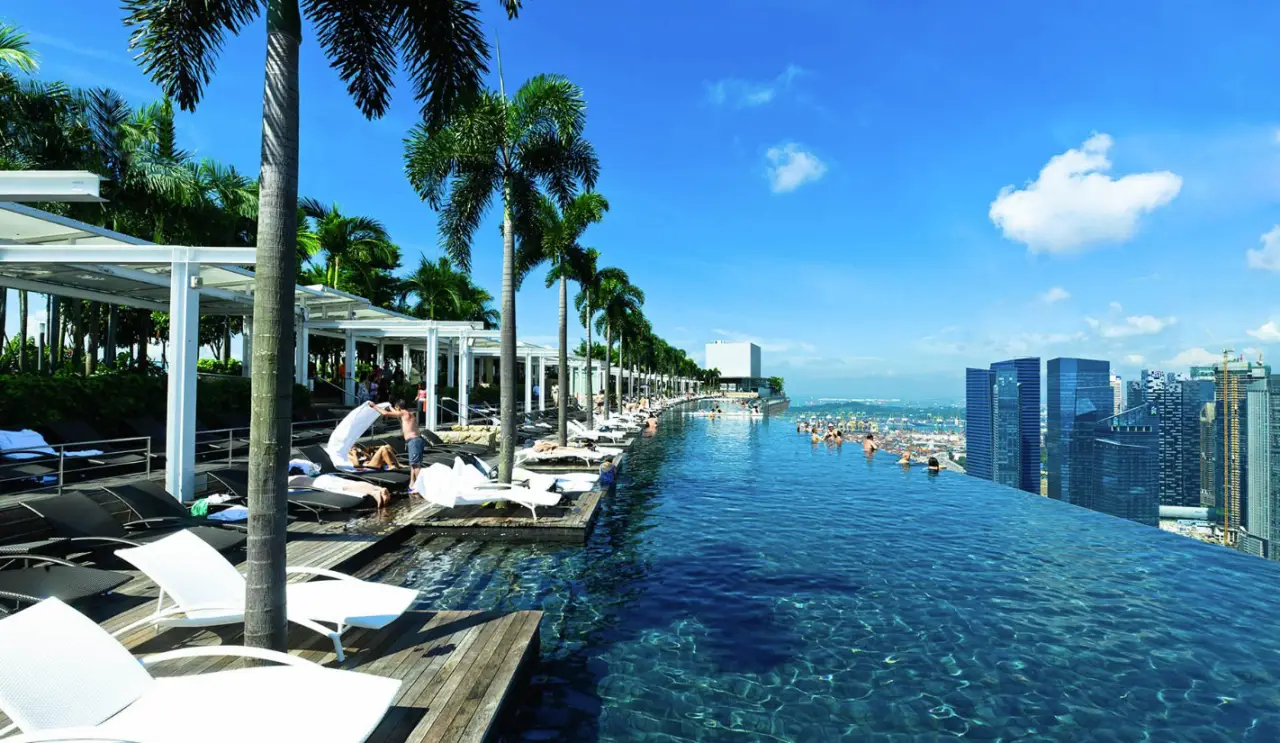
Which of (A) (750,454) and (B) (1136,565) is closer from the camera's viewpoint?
(B) (1136,565)

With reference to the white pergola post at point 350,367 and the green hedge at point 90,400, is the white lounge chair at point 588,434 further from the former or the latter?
the green hedge at point 90,400

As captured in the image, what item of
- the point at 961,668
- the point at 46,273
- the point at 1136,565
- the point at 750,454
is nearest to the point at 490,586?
the point at 961,668

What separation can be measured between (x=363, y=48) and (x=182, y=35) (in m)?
1.39

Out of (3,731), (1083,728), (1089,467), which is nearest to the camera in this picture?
(3,731)

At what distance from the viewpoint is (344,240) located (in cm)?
2880

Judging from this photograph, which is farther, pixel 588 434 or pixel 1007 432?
pixel 1007 432

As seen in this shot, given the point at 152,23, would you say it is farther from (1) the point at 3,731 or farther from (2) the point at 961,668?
(2) the point at 961,668

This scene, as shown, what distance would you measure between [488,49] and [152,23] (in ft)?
8.45

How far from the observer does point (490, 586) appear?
6.99 metres

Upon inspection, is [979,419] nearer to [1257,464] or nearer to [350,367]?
[1257,464]

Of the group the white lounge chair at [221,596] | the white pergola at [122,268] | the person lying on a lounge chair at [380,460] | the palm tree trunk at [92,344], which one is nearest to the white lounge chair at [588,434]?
the person lying on a lounge chair at [380,460]

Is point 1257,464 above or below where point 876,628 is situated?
below

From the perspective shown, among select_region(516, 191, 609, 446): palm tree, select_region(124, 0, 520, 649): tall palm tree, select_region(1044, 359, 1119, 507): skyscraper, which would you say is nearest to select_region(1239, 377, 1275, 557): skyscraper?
select_region(1044, 359, 1119, 507): skyscraper

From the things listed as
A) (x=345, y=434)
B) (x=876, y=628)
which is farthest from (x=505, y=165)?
(x=876, y=628)
